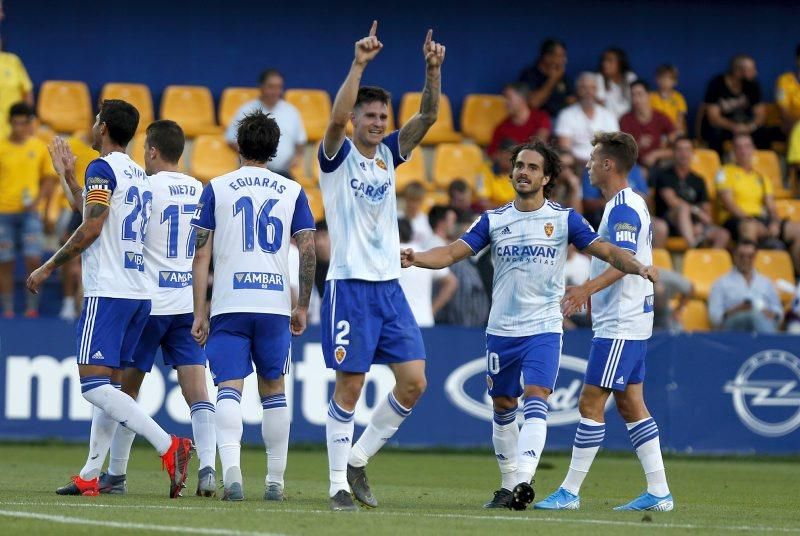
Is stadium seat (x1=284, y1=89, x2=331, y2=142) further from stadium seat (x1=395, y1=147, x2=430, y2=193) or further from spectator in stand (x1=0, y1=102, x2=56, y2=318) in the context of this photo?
spectator in stand (x1=0, y1=102, x2=56, y2=318)

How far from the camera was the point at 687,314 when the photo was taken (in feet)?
56.6

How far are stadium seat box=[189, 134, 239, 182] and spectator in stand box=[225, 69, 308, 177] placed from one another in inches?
10.1

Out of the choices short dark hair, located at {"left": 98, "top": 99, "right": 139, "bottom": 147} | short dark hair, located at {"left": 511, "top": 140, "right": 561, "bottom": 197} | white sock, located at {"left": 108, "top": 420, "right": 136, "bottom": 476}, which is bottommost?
white sock, located at {"left": 108, "top": 420, "right": 136, "bottom": 476}

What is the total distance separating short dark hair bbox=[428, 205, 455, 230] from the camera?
50.5 ft

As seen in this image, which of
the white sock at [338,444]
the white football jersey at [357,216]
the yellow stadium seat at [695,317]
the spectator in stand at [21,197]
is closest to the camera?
the white sock at [338,444]

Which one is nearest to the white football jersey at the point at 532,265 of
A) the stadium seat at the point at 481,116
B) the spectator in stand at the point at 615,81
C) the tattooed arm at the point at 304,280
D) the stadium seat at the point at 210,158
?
the tattooed arm at the point at 304,280

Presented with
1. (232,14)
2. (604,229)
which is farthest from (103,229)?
(232,14)

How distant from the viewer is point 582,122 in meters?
18.5

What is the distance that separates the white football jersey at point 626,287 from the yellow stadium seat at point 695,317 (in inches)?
330

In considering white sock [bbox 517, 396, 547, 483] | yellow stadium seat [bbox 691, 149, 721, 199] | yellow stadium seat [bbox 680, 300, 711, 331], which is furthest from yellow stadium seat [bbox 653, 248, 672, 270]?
white sock [bbox 517, 396, 547, 483]

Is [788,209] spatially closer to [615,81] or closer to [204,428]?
[615,81]

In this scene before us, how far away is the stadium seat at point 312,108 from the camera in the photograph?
18938 mm

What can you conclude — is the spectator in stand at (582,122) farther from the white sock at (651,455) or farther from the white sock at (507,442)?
the white sock at (507,442)

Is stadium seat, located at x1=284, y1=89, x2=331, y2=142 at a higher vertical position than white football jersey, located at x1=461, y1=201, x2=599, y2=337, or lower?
higher
